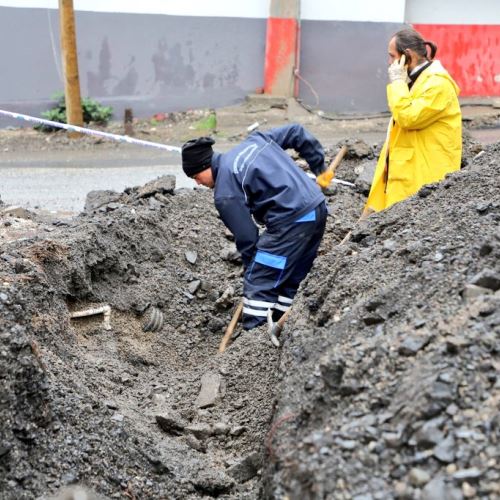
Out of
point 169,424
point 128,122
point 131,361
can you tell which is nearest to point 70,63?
point 128,122

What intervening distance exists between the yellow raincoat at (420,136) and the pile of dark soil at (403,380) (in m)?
1.56

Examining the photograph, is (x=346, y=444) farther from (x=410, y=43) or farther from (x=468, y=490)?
(x=410, y=43)

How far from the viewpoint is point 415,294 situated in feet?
13.6

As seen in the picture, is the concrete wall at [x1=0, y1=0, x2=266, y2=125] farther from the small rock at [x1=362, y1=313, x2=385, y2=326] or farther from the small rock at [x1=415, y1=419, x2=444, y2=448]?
the small rock at [x1=415, y1=419, x2=444, y2=448]

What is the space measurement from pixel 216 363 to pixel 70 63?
9036 millimetres

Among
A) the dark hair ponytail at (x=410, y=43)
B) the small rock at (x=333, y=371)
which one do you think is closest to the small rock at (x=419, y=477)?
the small rock at (x=333, y=371)

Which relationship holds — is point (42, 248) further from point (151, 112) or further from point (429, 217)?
point (151, 112)

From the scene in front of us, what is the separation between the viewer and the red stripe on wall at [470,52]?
1617 cm

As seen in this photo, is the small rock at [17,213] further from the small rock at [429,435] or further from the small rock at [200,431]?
the small rock at [429,435]

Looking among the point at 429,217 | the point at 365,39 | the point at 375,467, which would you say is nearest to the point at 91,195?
the point at 429,217

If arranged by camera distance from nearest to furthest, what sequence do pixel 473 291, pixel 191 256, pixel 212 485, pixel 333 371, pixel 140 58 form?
pixel 333 371 < pixel 473 291 < pixel 212 485 < pixel 191 256 < pixel 140 58

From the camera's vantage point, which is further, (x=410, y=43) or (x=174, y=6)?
(x=174, y=6)

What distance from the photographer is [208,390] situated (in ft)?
18.7

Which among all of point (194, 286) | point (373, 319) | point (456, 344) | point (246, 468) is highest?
point (456, 344)
